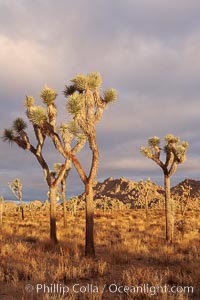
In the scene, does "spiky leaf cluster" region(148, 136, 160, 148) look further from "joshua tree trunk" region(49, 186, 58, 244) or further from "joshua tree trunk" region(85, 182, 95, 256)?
"joshua tree trunk" region(85, 182, 95, 256)

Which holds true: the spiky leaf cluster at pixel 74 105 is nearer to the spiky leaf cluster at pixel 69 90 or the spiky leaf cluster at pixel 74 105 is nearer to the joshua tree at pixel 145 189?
the spiky leaf cluster at pixel 69 90

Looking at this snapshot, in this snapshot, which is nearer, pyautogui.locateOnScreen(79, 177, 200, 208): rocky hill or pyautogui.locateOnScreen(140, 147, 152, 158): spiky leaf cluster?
pyautogui.locateOnScreen(140, 147, 152, 158): spiky leaf cluster

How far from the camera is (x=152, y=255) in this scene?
12039 mm

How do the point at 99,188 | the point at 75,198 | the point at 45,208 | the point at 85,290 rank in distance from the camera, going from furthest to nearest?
1. the point at 99,188
2. the point at 45,208
3. the point at 75,198
4. the point at 85,290

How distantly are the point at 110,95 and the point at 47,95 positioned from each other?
2.84 m

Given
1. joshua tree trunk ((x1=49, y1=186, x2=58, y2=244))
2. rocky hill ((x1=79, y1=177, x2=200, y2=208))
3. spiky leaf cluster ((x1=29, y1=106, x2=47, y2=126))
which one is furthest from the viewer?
rocky hill ((x1=79, y1=177, x2=200, y2=208))

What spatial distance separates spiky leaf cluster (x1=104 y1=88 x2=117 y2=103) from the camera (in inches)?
487

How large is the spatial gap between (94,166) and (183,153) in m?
6.52

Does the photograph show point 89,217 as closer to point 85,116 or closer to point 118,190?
point 85,116

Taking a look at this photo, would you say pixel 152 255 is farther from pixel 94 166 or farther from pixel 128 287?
pixel 128 287

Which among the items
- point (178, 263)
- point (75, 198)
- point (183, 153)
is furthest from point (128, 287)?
point (75, 198)

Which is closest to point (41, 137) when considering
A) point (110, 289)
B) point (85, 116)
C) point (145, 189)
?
point (85, 116)

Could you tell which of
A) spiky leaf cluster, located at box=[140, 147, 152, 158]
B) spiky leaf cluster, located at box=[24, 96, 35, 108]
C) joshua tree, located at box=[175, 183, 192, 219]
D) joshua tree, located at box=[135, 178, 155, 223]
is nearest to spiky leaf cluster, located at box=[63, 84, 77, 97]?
spiky leaf cluster, located at box=[24, 96, 35, 108]

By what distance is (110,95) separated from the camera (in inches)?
487
